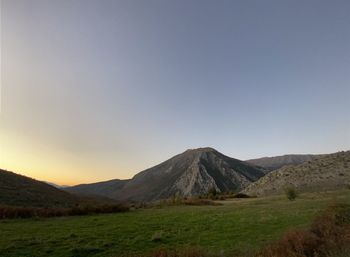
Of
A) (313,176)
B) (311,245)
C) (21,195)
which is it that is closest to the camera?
(311,245)

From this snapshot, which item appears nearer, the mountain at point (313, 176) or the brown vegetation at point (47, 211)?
the brown vegetation at point (47, 211)

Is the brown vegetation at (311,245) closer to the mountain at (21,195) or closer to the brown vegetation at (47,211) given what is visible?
the brown vegetation at (47,211)

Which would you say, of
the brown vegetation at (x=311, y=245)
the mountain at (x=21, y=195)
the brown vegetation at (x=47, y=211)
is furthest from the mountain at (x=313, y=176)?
the brown vegetation at (x=311, y=245)

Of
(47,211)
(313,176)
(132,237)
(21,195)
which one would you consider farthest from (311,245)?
(313,176)

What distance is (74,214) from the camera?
37.8 metres

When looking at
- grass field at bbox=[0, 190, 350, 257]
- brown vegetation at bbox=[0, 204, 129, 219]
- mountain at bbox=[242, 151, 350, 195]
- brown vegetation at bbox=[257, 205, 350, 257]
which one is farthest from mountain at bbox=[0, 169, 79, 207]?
mountain at bbox=[242, 151, 350, 195]

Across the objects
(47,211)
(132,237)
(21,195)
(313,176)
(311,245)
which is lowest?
(311,245)

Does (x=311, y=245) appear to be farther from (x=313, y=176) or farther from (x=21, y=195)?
(x=313, y=176)

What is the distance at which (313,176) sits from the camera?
96.6 m

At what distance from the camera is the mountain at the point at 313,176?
86525 millimetres

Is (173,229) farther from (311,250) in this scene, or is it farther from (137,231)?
(311,250)

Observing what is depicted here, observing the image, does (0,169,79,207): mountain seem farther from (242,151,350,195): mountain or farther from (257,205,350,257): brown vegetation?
(242,151,350,195): mountain

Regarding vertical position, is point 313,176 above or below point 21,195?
above

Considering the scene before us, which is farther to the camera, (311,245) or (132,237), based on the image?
(132,237)
